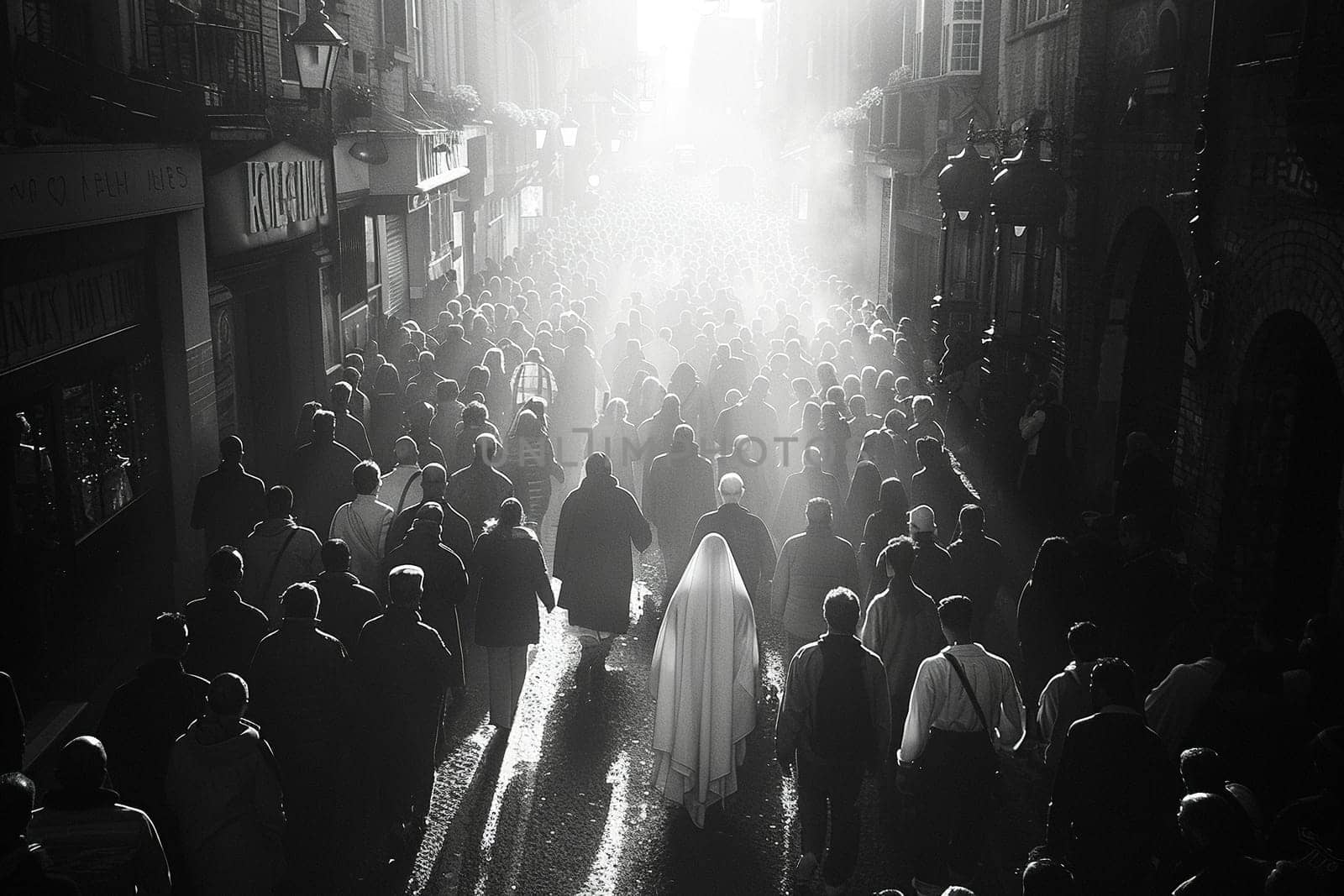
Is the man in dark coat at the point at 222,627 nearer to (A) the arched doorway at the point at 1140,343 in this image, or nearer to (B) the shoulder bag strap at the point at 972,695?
(B) the shoulder bag strap at the point at 972,695

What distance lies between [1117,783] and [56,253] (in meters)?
7.00

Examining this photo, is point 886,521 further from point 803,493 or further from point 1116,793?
point 1116,793

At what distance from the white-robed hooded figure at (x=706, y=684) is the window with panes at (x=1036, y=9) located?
12374 mm

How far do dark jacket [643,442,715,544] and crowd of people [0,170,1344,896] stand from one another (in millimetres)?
21

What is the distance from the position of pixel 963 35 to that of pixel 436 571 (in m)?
20.2

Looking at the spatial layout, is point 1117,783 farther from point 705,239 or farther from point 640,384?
point 705,239

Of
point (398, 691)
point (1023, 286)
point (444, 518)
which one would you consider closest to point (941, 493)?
point (444, 518)

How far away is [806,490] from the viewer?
11312 millimetres

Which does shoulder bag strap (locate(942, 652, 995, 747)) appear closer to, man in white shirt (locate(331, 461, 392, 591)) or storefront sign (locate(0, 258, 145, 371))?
man in white shirt (locate(331, 461, 392, 591))

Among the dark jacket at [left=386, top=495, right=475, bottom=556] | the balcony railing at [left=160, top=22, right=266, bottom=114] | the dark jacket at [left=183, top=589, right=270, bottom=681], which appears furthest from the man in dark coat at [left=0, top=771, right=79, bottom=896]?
the balcony railing at [left=160, top=22, right=266, bottom=114]

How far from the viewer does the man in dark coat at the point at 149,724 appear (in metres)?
6.45

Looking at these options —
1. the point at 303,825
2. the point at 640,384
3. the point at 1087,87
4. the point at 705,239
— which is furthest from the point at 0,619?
the point at 705,239

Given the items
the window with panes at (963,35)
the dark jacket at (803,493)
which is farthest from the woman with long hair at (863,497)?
the window with panes at (963,35)

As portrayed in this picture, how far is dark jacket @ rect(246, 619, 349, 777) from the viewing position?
7039mm
